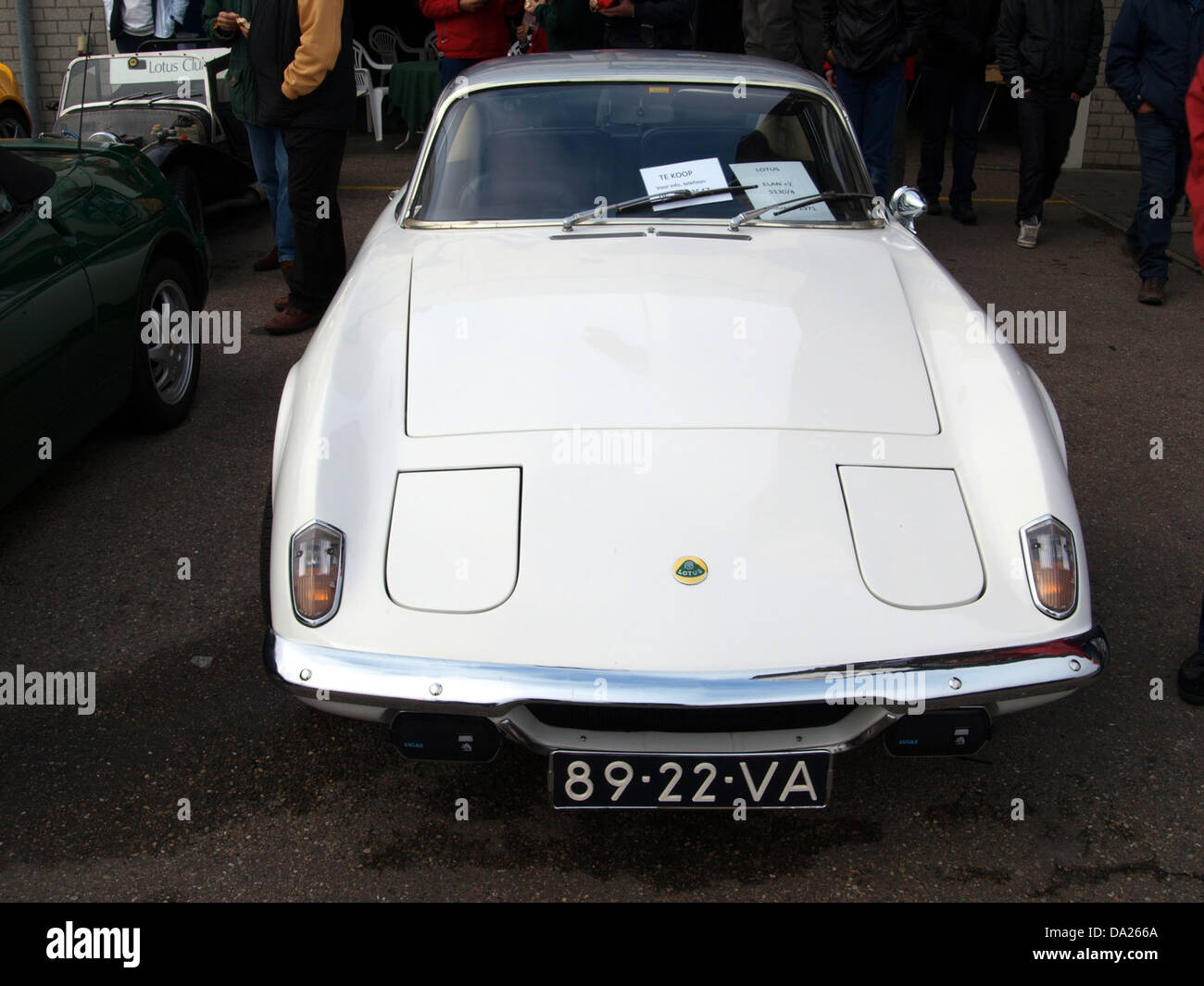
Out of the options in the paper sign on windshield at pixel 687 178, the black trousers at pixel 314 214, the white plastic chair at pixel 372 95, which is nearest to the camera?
the paper sign on windshield at pixel 687 178

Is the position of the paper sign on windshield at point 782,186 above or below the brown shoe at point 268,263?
above

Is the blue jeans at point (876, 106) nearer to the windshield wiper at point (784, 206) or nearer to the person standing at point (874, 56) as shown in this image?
the person standing at point (874, 56)

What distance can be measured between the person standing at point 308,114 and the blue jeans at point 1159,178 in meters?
4.43

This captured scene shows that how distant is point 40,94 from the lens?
11336 mm

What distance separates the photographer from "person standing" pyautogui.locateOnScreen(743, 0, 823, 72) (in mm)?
7047

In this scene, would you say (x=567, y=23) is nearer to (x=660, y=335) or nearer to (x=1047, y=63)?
(x=1047, y=63)

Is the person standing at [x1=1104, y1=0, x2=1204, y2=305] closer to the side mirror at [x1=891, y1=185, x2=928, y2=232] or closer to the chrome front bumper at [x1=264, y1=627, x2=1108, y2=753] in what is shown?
the side mirror at [x1=891, y1=185, x2=928, y2=232]

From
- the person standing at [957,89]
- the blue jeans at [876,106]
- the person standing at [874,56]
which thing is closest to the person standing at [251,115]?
the person standing at [874,56]

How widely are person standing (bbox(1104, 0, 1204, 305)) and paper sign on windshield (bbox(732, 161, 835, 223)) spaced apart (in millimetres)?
3609

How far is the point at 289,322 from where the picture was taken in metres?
5.66

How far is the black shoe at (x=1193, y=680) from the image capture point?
2.94 m

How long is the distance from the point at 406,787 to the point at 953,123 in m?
6.89

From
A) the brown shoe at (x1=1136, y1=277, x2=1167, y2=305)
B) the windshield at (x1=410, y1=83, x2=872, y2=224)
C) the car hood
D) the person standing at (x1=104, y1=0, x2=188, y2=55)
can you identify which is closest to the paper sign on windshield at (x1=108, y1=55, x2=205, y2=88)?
the person standing at (x1=104, y1=0, x2=188, y2=55)
